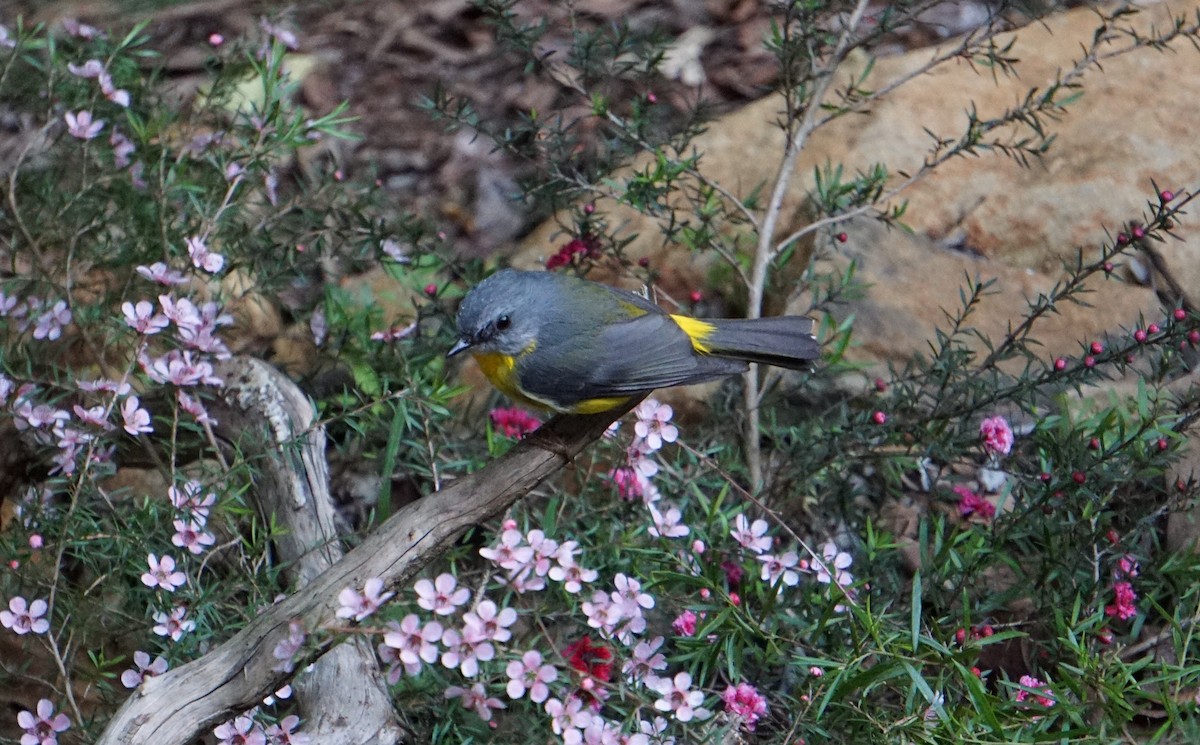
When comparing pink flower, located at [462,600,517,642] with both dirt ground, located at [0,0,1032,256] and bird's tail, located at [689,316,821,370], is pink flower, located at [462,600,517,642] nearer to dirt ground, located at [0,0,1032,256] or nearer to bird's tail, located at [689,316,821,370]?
bird's tail, located at [689,316,821,370]

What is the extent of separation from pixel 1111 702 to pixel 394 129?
4791 mm

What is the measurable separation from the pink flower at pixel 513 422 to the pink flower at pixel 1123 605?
5.77 feet

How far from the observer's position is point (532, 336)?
9.62 ft

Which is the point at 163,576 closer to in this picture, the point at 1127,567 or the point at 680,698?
the point at 680,698

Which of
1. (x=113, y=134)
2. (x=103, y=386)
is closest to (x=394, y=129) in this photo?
(x=113, y=134)

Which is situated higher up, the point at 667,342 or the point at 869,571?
the point at 667,342

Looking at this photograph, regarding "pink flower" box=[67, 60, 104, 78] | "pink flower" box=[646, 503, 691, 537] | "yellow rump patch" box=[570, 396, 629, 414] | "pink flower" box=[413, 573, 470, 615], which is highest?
"pink flower" box=[67, 60, 104, 78]

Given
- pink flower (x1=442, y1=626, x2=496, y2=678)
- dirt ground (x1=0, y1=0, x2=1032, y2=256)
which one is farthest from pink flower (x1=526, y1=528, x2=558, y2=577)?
dirt ground (x1=0, y1=0, x2=1032, y2=256)

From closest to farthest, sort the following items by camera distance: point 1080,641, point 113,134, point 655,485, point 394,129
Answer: point 1080,641 < point 655,485 < point 113,134 < point 394,129

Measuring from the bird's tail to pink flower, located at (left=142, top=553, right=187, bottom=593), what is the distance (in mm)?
1482

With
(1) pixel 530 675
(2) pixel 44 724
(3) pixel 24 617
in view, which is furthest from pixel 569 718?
(3) pixel 24 617

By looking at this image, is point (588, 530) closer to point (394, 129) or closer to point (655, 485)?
point (655, 485)

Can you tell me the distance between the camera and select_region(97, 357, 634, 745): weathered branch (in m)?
2.34

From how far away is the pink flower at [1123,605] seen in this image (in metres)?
2.84
